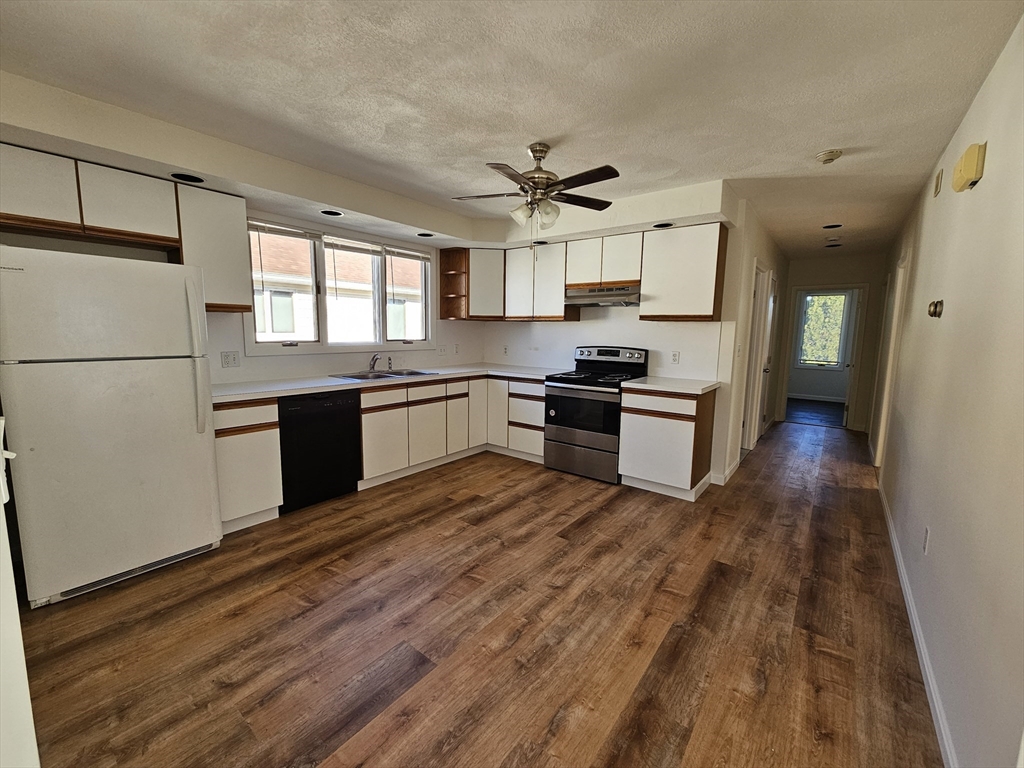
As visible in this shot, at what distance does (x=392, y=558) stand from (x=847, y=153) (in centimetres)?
373

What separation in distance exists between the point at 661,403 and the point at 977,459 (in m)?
2.09

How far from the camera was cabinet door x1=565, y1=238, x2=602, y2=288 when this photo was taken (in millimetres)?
4133

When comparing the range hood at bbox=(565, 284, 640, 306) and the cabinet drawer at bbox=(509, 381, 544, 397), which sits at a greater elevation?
the range hood at bbox=(565, 284, 640, 306)

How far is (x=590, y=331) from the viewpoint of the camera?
4.62 metres

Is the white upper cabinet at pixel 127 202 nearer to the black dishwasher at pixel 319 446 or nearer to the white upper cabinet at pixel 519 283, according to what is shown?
the black dishwasher at pixel 319 446

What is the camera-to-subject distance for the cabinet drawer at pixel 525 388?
4.30 metres

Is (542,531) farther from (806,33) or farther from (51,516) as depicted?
(806,33)

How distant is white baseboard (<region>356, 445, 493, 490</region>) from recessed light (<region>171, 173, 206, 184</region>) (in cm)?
236

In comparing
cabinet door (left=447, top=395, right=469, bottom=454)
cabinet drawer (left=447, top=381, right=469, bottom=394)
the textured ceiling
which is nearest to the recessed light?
the textured ceiling

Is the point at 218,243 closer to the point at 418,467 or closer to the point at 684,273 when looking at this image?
the point at 418,467

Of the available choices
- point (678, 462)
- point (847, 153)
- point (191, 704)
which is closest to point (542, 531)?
point (678, 462)

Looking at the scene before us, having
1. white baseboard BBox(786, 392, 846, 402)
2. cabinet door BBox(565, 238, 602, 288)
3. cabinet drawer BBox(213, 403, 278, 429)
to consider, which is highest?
cabinet door BBox(565, 238, 602, 288)

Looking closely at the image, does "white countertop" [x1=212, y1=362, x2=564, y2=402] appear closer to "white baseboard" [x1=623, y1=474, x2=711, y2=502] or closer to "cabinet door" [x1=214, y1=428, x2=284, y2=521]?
"cabinet door" [x1=214, y1=428, x2=284, y2=521]

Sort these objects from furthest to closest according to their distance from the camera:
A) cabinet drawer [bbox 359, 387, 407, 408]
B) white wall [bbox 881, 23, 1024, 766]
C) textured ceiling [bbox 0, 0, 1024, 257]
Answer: cabinet drawer [bbox 359, 387, 407, 408], textured ceiling [bbox 0, 0, 1024, 257], white wall [bbox 881, 23, 1024, 766]
